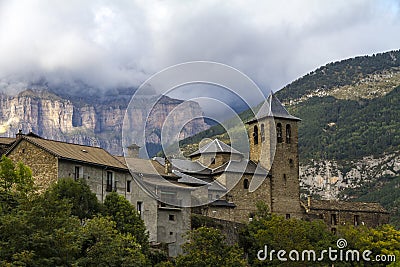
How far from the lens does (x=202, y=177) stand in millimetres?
89750

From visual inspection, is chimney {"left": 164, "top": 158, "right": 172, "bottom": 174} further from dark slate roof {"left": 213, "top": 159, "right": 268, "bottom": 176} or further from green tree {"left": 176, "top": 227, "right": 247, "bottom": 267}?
green tree {"left": 176, "top": 227, "right": 247, "bottom": 267}

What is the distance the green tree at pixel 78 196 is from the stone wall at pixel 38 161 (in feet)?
12.9

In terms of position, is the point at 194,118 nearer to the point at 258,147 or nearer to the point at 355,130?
the point at 258,147

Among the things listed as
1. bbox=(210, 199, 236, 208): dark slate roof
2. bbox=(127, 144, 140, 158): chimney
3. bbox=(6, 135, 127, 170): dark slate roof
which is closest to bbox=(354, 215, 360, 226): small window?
bbox=(210, 199, 236, 208): dark slate roof

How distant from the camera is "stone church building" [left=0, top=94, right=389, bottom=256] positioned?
2611 inches

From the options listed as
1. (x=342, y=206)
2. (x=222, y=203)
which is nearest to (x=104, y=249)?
(x=222, y=203)

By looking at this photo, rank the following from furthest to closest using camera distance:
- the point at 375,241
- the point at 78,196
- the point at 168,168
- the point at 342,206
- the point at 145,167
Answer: the point at 342,206, the point at 375,241, the point at 168,168, the point at 145,167, the point at 78,196

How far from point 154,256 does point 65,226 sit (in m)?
13.2

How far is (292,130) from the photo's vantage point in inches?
4075

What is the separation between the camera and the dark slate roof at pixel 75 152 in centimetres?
6494

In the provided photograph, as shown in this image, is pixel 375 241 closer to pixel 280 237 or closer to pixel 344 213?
pixel 280 237

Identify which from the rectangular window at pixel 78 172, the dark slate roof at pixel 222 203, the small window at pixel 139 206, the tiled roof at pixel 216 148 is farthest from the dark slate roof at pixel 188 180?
the rectangular window at pixel 78 172

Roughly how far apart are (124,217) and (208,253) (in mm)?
7551

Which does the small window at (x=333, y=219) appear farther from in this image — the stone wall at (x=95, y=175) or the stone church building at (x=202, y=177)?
the stone wall at (x=95, y=175)
